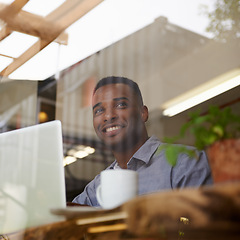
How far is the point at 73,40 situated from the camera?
2.68m

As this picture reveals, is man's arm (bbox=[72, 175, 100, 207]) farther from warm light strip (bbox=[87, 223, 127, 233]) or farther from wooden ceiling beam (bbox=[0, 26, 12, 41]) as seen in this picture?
wooden ceiling beam (bbox=[0, 26, 12, 41])

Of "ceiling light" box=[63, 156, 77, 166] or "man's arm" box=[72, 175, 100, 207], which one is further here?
"ceiling light" box=[63, 156, 77, 166]

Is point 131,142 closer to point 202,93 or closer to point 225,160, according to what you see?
point 202,93

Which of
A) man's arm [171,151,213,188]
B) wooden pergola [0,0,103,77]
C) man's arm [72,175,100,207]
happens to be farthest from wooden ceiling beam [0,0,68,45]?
man's arm [171,151,213,188]

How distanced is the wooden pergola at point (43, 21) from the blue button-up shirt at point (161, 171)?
1335 mm

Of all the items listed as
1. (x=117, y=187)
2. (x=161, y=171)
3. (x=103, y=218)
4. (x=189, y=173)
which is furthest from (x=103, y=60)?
(x=103, y=218)

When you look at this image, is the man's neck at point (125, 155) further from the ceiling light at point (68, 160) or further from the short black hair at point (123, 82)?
the ceiling light at point (68, 160)

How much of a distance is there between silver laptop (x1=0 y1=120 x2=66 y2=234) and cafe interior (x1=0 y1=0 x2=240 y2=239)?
2.81 ft

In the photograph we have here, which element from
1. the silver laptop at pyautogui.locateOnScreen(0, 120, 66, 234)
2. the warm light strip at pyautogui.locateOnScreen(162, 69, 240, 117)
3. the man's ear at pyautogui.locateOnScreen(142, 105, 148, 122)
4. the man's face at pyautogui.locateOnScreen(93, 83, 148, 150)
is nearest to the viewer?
the silver laptop at pyautogui.locateOnScreen(0, 120, 66, 234)

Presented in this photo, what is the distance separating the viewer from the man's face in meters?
1.71

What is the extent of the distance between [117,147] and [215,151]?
110 cm

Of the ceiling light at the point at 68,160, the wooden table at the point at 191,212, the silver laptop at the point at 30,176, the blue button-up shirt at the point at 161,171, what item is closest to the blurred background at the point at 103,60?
the ceiling light at the point at 68,160

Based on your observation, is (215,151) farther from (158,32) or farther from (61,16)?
(61,16)

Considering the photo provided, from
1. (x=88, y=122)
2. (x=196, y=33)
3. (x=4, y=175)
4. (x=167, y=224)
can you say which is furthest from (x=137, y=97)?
(x=167, y=224)
